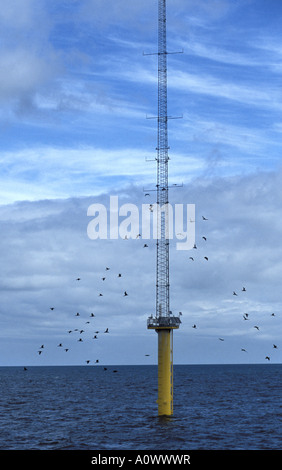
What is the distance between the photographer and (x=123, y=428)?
214ft

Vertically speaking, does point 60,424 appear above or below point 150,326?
below

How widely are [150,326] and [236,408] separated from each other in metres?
37.7

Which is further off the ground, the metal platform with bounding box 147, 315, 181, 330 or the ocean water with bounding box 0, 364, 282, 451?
the metal platform with bounding box 147, 315, 181, 330

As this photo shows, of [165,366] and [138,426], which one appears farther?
[138,426]

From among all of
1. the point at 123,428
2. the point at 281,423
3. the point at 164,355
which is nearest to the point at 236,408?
the point at 281,423

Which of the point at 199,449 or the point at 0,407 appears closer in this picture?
the point at 199,449

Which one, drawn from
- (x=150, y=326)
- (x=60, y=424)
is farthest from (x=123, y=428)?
(x=150, y=326)

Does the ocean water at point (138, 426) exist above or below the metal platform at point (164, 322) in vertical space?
below
